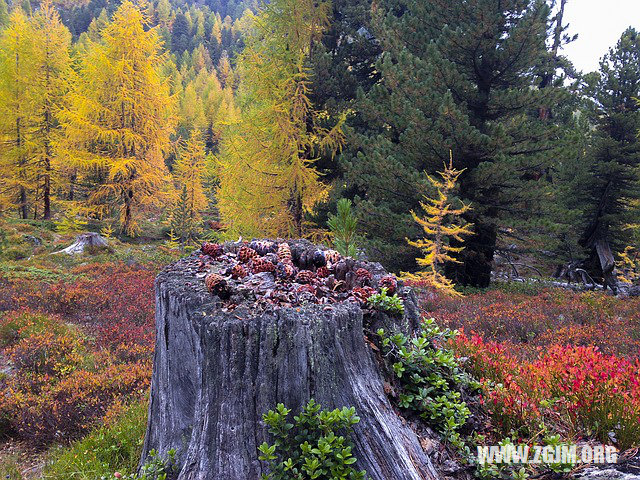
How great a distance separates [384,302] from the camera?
255 centimetres

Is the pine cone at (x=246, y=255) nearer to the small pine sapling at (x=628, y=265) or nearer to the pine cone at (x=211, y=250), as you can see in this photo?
the pine cone at (x=211, y=250)

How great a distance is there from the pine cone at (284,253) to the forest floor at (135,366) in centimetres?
191

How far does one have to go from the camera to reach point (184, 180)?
24938mm

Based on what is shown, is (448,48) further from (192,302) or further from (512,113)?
(192,302)

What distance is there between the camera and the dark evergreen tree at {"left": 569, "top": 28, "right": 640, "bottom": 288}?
16.7 m

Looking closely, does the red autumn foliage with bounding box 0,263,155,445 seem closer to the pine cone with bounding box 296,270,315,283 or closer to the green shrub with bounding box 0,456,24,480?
the green shrub with bounding box 0,456,24,480

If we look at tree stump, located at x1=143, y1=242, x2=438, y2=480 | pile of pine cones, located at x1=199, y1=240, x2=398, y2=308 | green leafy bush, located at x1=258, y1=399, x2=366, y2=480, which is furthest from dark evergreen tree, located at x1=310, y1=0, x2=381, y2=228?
green leafy bush, located at x1=258, y1=399, x2=366, y2=480

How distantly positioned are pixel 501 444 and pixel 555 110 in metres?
19.4

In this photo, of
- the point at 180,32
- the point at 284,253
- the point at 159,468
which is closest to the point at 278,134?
the point at 284,253

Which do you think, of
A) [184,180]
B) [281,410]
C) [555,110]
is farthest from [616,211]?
[184,180]

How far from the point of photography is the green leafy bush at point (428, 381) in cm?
233

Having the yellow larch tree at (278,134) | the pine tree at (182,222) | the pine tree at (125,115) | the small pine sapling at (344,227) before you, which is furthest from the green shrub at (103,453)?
the pine tree at (125,115)

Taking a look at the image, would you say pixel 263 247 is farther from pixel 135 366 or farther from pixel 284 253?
pixel 135 366

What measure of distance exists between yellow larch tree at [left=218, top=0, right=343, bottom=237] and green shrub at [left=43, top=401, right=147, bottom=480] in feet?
28.3
